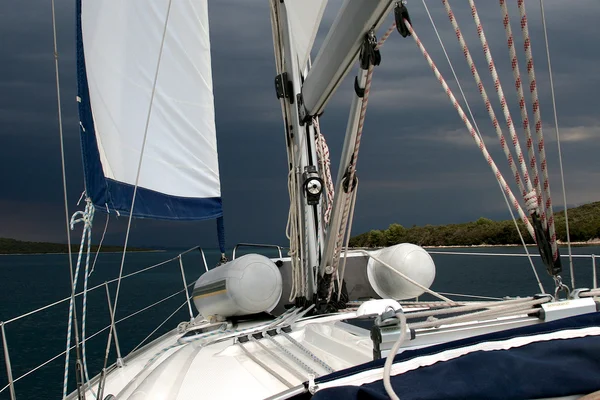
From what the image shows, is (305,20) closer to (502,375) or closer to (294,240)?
(294,240)

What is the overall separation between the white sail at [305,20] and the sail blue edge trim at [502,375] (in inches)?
86.2

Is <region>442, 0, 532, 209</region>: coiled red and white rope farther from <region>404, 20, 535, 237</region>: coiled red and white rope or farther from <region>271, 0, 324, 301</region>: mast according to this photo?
<region>271, 0, 324, 301</region>: mast

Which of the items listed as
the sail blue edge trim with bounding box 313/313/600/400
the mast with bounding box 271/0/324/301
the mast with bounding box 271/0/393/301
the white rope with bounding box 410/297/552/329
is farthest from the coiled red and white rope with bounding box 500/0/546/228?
the mast with bounding box 271/0/324/301

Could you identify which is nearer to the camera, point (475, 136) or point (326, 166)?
point (475, 136)

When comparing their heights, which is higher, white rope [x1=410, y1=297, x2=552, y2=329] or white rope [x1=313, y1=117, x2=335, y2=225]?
white rope [x1=313, y1=117, x2=335, y2=225]

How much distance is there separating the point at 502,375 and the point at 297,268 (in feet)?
9.70

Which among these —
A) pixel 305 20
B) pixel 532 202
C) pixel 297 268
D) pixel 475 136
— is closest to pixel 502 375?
pixel 532 202

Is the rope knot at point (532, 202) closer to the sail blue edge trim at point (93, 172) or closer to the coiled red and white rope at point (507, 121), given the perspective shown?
the coiled red and white rope at point (507, 121)

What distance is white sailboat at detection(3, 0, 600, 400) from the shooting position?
1.46 m

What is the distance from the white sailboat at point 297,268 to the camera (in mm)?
1463

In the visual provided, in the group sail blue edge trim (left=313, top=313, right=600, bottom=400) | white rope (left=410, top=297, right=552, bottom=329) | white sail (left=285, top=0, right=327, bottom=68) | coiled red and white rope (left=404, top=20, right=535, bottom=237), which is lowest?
sail blue edge trim (left=313, top=313, right=600, bottom=400)

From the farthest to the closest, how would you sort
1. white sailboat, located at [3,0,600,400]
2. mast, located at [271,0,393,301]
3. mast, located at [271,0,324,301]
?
mast, located at [271,0,324,301] → mast, located at [271,0,393,301] → white sailboat, located at [3,0,600,400]

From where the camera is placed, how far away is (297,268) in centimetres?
427

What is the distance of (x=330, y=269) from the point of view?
390 cm
